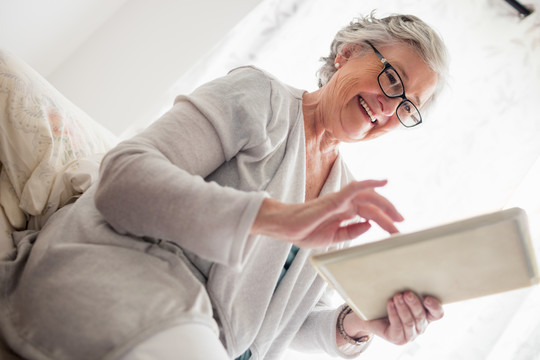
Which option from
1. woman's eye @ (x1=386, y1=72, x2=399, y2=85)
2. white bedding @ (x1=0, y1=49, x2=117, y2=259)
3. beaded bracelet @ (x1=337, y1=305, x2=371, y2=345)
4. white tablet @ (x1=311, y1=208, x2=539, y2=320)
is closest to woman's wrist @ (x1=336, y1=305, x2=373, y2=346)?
beaded bracelet @ (x1=337, y1=305, x2=371, y2=345)

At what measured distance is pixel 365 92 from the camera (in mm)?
987

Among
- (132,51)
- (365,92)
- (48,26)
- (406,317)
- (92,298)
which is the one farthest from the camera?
(132,51)

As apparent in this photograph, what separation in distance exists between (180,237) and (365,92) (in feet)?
1.98

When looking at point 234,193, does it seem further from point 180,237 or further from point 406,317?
point 406,317

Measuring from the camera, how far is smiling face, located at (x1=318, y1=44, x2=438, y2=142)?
99 centimetres

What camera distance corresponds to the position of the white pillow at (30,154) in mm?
830

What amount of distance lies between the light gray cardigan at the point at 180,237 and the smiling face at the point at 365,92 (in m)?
0.10

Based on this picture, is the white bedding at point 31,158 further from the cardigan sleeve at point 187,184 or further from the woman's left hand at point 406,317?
the woman's left hand at point 406,317

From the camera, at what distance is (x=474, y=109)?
1554 mm

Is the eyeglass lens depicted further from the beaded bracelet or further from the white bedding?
the white bedding

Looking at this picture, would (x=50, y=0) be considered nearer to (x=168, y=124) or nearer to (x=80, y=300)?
(x=168, y=124)

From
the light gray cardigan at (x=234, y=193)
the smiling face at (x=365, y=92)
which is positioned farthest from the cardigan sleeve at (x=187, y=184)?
the smiling face at (x=365, y=92)

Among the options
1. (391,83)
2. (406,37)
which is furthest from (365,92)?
(406,37)

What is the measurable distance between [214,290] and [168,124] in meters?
0.33
